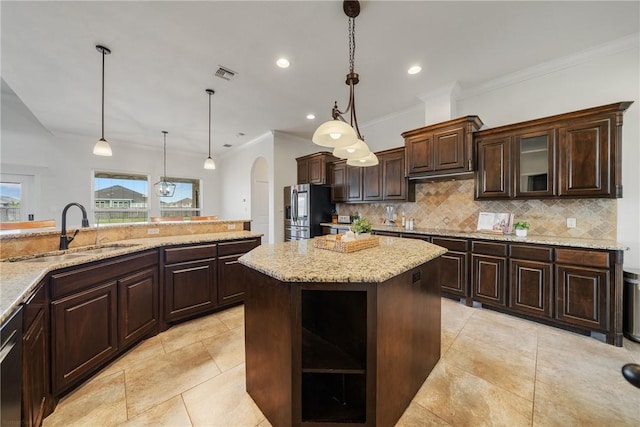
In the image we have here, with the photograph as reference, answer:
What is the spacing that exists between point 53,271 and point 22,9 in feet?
7.78

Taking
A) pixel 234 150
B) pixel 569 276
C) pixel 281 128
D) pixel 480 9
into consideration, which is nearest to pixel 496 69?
pixel 480 9

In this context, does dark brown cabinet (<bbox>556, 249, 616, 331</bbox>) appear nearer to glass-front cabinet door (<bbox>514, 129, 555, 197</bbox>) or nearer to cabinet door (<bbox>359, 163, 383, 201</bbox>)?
glass-front cabinet door (<bbox>514, 129, 555, 197</bbox>)

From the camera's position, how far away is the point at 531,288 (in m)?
2.64

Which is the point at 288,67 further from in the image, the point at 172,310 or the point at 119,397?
the point at 119,397

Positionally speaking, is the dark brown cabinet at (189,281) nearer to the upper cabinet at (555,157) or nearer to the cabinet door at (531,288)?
the cabinet door at (531,288)

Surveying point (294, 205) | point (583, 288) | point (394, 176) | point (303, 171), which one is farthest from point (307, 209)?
point (583, 288)

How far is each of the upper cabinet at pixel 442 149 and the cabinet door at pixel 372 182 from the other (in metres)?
0.65

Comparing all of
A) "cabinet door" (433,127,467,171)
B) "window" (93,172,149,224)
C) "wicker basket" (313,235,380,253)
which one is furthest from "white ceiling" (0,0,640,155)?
"window" (93,172,149,224)

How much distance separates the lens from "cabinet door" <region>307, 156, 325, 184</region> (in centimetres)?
514

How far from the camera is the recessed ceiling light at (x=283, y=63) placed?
2879mm

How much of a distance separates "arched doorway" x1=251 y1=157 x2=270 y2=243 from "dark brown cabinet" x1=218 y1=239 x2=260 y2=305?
3422 mm

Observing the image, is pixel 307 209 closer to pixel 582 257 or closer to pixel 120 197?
pixel 582 257

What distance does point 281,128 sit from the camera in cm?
527

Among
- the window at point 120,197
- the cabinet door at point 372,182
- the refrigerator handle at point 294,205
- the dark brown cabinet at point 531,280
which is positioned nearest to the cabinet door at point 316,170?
the refrigerator handle at point 294,205
